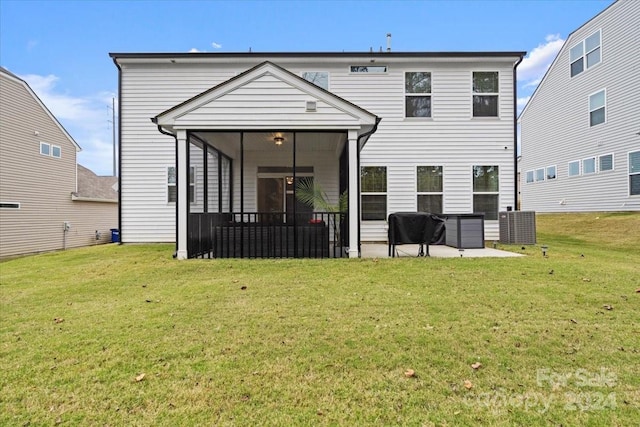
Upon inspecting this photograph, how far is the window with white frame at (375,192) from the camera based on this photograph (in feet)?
31.2

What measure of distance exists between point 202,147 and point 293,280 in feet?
14.7

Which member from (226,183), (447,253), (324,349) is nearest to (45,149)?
(226,183)

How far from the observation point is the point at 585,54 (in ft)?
44.2

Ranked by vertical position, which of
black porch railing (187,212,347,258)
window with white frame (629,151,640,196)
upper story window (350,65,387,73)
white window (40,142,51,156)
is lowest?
black porch railing (187,212,347,258)

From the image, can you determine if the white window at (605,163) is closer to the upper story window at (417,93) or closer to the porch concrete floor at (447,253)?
the upper story window at (417,93)

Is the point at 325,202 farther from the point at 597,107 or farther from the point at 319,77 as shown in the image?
the point at 597,107

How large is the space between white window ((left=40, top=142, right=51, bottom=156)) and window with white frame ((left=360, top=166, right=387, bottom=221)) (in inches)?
596

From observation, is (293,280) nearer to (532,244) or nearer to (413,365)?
(413,365)

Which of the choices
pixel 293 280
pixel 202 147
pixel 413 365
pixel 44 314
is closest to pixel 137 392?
pixel 413 365

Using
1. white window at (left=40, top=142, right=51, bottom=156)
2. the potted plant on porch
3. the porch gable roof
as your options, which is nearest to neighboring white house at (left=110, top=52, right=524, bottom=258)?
the potted plant on porch

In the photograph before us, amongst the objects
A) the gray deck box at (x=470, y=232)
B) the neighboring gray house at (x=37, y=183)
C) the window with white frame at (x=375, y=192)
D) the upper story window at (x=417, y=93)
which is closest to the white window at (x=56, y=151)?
the neighboring gray house at (x=37, y=183)

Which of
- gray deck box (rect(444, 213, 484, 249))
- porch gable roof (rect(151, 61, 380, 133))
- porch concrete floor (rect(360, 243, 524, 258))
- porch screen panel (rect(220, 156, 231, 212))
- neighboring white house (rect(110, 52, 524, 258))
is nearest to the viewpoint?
porch gable roof (rect(151, 61, 380, 133))

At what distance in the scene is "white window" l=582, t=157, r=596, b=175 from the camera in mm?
13391

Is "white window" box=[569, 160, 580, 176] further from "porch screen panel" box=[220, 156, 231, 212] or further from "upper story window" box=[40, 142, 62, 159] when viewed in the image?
"upper story window" box=[40, 142, 62, 159]
